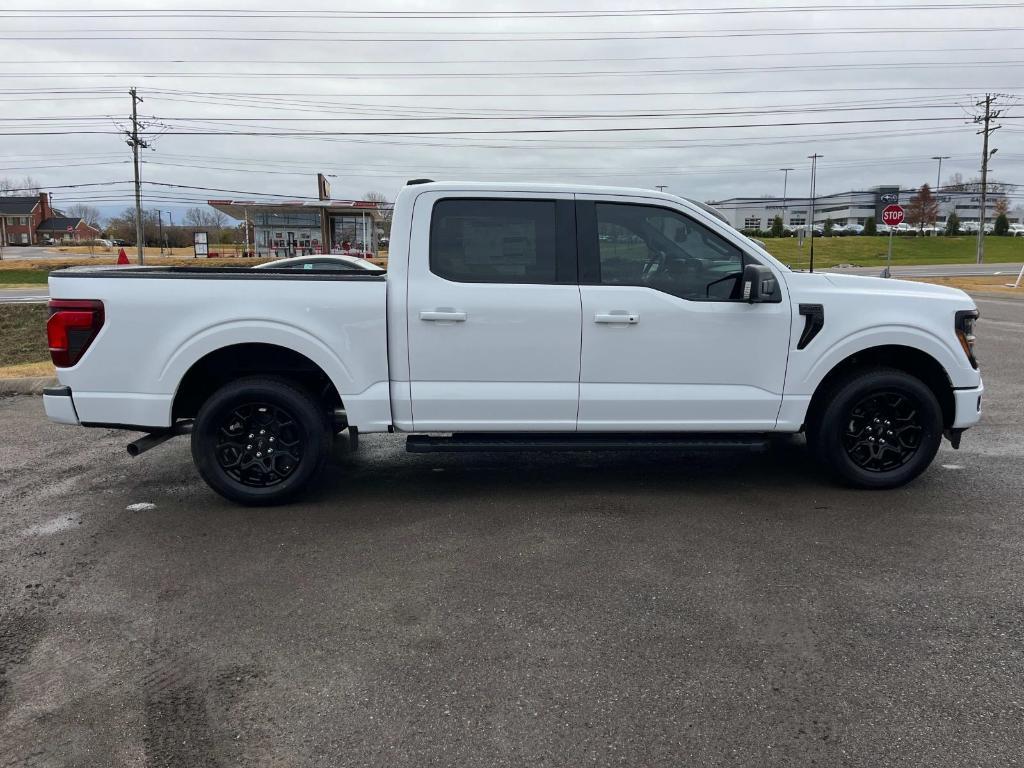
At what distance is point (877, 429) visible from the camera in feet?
18.1

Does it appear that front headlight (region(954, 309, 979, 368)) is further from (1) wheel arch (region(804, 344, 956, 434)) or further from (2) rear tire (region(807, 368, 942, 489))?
(2) rear tire (region(807, 368, 942, 489))

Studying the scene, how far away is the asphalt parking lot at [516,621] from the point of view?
282 cm

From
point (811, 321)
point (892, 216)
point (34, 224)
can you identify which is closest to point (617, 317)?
point (811, 321)

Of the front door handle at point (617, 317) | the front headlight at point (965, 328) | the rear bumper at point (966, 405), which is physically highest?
the front door handle at point (617, 317)

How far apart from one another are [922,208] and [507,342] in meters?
102

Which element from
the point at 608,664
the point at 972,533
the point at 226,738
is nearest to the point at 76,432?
the point at 226,738

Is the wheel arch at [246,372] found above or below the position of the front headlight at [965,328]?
below

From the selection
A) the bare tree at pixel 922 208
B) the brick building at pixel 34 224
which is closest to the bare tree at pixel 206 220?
the brick building at pixel 34 224

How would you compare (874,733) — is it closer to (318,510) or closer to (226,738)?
→ (226,738)

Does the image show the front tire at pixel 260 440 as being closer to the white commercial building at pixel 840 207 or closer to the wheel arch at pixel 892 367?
the wheel arch at pixel 892 367

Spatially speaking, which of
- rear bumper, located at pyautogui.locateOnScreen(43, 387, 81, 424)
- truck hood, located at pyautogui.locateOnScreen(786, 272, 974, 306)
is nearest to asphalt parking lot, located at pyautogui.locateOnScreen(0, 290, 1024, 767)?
rear bumper, located at pyautogui.locateOnScreen(43, 387, 81, 424)

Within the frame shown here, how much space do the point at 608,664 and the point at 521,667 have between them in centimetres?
36

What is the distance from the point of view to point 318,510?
17.3 feet

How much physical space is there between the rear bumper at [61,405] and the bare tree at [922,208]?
10315 centimetres
